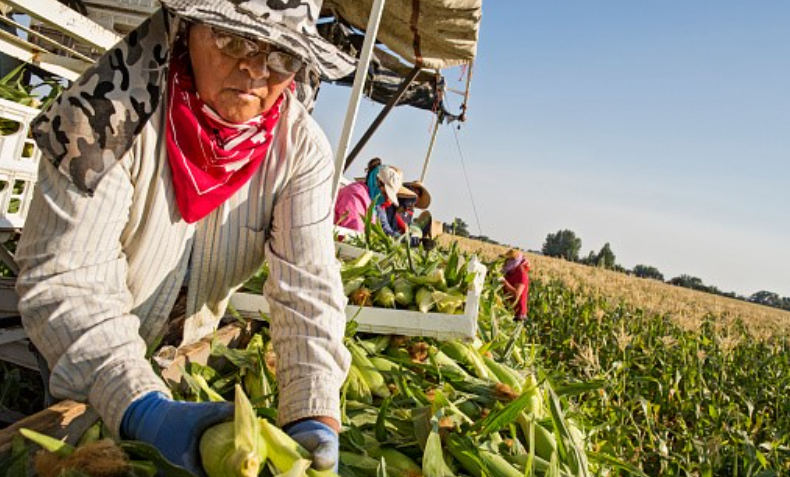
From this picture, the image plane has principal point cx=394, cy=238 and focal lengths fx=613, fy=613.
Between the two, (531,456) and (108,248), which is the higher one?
(108,248)

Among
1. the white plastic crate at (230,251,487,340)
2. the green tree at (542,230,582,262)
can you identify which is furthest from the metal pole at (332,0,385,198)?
the green tree at (542,230,582,262)

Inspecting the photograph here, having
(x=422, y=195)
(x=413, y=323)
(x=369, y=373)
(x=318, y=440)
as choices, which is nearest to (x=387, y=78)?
(x=422, y=195)

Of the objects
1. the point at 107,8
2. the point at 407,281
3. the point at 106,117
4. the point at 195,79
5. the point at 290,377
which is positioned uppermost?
the point at 107,8

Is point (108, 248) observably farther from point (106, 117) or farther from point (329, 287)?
point (329, 287)

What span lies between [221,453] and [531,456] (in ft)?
2.58

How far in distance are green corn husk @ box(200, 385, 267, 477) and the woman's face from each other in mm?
763

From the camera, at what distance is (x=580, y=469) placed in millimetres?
1619

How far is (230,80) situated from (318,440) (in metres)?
0.83

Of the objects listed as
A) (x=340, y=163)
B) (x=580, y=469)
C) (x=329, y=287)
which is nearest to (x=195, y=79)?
(x=329, y=287)

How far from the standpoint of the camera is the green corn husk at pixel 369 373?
1835mm

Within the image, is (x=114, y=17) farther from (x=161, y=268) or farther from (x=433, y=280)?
(x=161, y=268)

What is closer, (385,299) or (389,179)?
(385,299)

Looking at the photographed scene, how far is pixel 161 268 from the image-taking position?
161cm

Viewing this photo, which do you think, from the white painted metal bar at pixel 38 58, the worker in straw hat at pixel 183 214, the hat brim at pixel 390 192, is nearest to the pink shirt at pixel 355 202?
the hat brim at pixel 390 192
